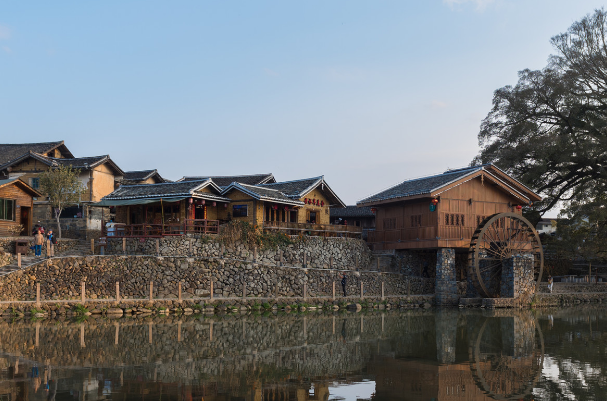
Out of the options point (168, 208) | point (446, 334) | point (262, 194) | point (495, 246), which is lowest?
point (446, 334)

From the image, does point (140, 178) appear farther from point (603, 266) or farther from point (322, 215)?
point (603, 266)

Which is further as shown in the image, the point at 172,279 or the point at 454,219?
the point at 454,219

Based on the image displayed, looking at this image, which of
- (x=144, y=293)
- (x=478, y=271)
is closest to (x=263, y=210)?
(x=144, y=293)

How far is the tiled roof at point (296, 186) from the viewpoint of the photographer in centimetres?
3512

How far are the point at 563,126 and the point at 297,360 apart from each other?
3139 centimetres

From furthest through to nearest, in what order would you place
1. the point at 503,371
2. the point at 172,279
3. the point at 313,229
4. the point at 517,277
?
the point at 313,229 < the point at 517,277 < the point at 172,279 < the point at 503,371

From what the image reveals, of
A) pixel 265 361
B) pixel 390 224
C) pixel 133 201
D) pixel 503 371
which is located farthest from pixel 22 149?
pixel 503 371

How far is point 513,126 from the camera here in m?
39.5

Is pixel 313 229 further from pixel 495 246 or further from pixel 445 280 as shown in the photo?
pixel 495 246

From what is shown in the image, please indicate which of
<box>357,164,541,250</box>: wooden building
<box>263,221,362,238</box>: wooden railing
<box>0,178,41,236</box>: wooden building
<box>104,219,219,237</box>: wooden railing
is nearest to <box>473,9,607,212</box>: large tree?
<box>357,164,541,250</box>: wooden building

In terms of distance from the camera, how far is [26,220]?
33.0 meters

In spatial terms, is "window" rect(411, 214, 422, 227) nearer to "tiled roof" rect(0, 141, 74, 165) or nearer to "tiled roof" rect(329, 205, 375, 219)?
"tiled roof" rect(329, 205, 375, 219)

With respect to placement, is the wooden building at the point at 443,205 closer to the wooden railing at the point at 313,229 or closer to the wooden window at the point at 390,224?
the wooden window at the point at 390,224

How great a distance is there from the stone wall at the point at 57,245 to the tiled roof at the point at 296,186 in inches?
487
